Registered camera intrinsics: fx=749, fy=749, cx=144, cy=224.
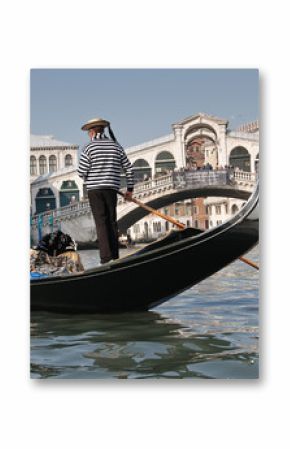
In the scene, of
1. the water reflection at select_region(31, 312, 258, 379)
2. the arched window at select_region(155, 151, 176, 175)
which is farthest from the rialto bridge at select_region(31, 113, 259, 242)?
the water reflection at select_region(31, 312, 258, 379)

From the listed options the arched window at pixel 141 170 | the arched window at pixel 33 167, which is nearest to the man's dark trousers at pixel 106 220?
the arched window at pixel 141 170

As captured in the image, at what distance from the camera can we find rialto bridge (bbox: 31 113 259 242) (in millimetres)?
2724

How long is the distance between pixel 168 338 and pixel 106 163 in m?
0.68

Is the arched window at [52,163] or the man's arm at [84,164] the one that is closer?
the arched window at [52,163]

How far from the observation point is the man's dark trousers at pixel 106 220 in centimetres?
280

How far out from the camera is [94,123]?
276 centimetres

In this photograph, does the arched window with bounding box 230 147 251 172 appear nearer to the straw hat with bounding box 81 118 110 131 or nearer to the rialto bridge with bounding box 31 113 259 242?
the rialto bridge with bounding box 31 113 259 242

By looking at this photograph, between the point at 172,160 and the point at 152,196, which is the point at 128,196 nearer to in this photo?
the point at 152,196

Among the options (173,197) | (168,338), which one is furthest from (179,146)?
(168,338)

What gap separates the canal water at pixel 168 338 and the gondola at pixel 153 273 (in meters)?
0.04

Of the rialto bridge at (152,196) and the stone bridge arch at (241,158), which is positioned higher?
the stone bridge arch at (241,158)

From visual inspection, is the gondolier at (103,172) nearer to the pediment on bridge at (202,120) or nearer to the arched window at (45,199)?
the arched window at (45,199)
